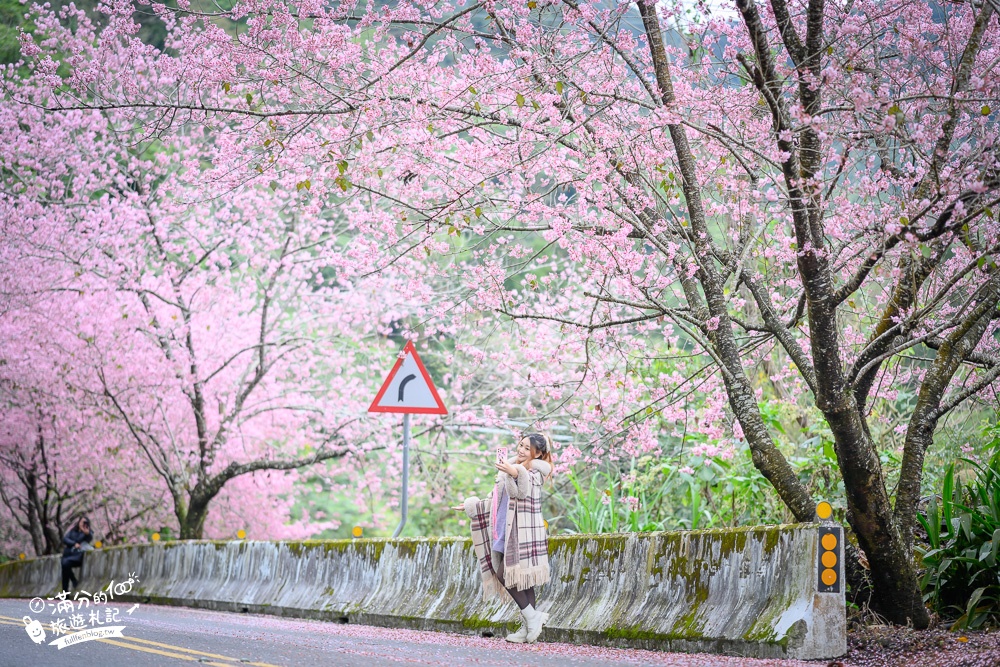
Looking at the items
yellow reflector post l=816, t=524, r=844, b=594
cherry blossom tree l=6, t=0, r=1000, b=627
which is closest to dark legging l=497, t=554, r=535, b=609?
cherry blossom tree l=6, t=0, r=1000, b=627

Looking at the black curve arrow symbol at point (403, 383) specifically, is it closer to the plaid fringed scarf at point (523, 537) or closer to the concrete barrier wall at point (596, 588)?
the concrete barrier wall at point (596, 588)

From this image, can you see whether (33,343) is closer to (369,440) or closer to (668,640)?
(369,440)

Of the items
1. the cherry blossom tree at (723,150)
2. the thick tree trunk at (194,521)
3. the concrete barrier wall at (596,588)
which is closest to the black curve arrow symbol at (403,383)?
the cherry blossom tree at (723,150)

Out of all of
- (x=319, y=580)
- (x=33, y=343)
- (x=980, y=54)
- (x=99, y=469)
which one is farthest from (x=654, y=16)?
(x=99, y=469)

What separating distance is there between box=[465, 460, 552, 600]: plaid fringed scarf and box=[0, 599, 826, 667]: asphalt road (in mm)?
501

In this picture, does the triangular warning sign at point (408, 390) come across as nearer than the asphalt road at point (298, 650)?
No

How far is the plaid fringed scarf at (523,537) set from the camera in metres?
7.86

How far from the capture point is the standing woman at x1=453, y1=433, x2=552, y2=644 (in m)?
7.88

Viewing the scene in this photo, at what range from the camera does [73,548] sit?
18344 millimetres

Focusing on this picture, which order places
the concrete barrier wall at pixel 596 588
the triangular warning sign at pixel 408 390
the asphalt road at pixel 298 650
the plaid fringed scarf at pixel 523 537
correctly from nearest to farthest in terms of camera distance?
the asphalt road at pixel 298 650, the concrete barrier wall at pixel 596 588, the plaid fringed scarf at pixel 523 537, the triangular warning sign at pixel 408 390

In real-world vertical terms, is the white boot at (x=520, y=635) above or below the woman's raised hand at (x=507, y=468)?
below

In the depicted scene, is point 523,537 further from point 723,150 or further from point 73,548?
point 73,548

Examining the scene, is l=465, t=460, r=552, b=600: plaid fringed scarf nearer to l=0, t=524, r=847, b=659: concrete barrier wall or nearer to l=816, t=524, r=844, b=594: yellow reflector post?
l=0, t=524, r=847, b=659: concrete barrier wall

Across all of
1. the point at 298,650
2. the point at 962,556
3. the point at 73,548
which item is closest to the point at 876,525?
the point at 962,556
